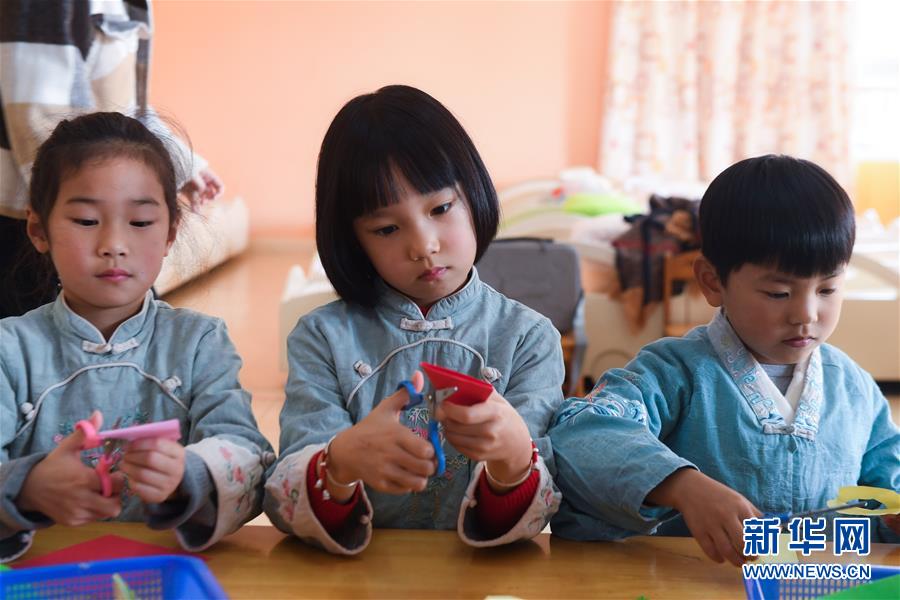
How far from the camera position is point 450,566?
913 mm

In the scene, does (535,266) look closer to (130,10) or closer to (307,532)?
(130,10)

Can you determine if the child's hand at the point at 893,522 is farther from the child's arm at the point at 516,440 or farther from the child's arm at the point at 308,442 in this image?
the child's arm at the point at 308,442

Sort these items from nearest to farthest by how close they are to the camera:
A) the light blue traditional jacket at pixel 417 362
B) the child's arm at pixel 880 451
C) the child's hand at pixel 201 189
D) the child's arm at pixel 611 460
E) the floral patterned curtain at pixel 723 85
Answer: the child's arm at pixel 611 460 < the light blue traditional jacket at pixel 417 362 < the child's arm at pixel 880 451 < the child's hand at pixel 201 189 < the floral patterned curtain at pixel 723 85

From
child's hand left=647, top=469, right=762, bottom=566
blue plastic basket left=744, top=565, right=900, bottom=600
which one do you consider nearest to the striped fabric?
child's hand left=647, top=469, right=762, bottom=566

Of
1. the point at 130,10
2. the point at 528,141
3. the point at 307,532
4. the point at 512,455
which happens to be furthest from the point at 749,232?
the point at 528,141

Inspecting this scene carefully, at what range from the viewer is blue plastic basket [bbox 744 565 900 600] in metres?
0.83

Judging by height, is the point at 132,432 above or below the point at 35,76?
below

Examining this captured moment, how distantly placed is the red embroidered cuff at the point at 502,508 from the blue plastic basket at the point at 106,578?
0.94 ft

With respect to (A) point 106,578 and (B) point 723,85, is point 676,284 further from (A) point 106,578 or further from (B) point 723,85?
(B) point 723,85

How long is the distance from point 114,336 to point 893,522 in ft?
2.98

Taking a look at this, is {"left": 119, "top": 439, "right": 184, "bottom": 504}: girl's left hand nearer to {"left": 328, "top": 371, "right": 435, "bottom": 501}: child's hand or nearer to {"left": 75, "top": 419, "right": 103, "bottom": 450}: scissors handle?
{"left": 75, "top": 419, "right": 103, "bottom": 450}: scissors handle

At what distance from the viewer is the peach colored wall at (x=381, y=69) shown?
23.4ft

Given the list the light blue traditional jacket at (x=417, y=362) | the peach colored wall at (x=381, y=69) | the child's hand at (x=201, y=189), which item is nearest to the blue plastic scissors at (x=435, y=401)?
the light blue traditional jacket at (x=417, y=362)

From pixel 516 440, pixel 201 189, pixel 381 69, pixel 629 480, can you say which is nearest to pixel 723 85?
pixel 381 69
